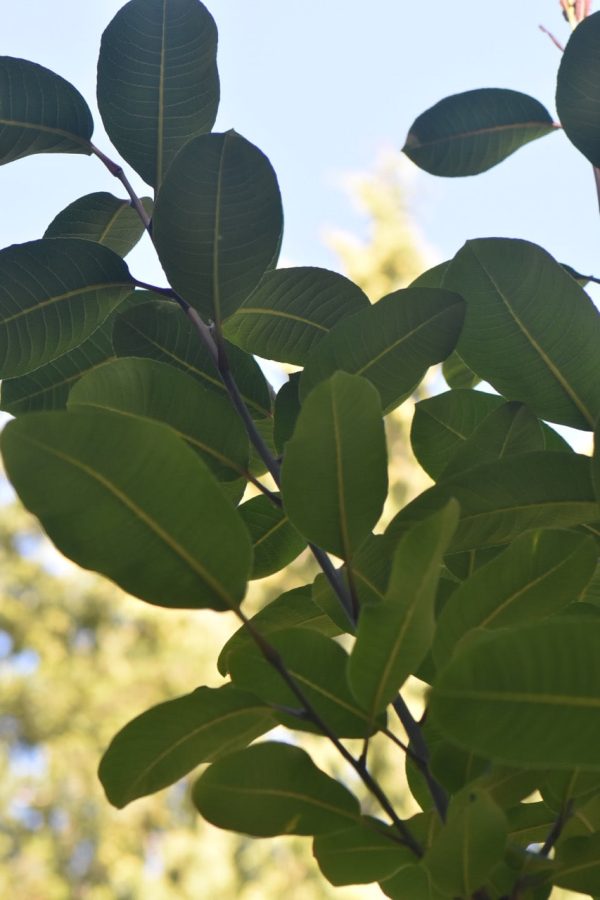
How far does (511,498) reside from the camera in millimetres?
543

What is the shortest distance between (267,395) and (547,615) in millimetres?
307

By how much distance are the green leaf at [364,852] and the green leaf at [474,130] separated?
2.04 ft

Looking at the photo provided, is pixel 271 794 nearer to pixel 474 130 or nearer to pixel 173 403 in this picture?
pixel 173 403

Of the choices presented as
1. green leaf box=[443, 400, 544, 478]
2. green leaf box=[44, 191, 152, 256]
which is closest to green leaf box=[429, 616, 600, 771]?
green leaf box=[443, 400, 544, 478]

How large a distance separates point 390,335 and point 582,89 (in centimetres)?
25

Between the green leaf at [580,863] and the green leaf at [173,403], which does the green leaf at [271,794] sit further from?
the green leaf at [173,403]

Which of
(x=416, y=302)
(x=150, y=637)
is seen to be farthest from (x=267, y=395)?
(x=150, y=637)

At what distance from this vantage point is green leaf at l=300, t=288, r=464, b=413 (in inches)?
23.2

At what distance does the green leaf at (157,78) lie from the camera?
0.72 meters

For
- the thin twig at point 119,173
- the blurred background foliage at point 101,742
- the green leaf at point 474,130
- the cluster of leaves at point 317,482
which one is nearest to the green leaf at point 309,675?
the cluster of leaves at point 317,482

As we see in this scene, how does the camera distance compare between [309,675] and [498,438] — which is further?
[498,438]

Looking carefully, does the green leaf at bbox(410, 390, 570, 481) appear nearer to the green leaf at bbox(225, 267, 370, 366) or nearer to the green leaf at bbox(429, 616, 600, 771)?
the green leaf at bbox(225, 267, 370, 366)

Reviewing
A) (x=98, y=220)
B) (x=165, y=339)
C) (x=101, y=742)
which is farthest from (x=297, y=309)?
(x=101, y=742)

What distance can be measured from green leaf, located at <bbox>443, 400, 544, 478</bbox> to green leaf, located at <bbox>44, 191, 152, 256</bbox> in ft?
1.37
